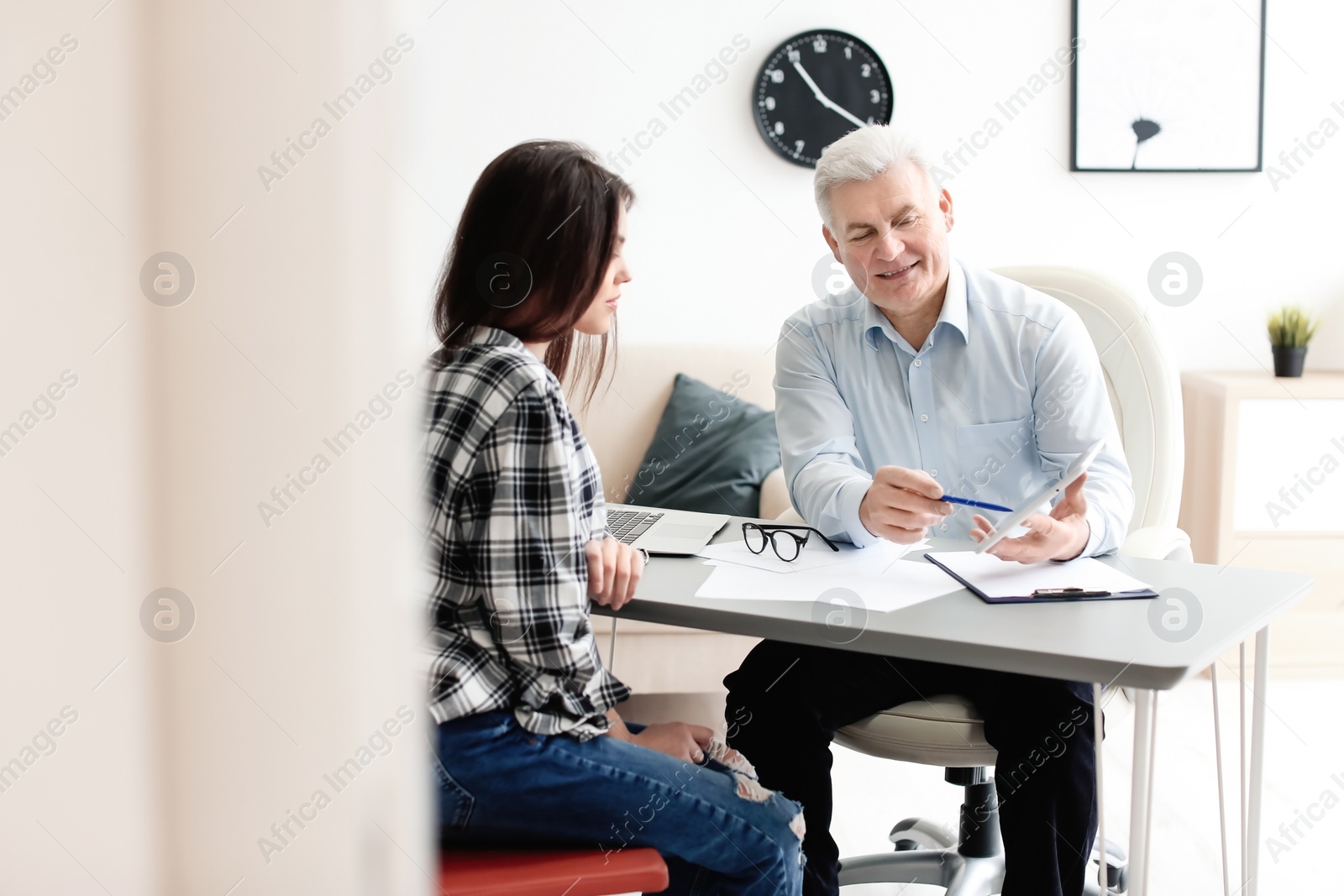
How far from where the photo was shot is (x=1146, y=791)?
3.52 feet

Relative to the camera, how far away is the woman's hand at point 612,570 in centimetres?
109

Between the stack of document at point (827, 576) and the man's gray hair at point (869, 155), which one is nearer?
the stack of document at point (827, 576)

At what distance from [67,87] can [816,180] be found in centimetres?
147

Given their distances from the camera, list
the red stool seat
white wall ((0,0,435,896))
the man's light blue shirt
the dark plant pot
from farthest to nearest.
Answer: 1. the dark plant pot
2. the man's light blue shirt
3. the red stool seat
4. white wall ((0,0,435,896))

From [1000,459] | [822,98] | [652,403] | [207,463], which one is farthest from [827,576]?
[822,98]

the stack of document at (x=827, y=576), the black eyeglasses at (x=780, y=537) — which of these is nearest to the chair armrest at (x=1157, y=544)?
the stack of document at (x=827, y=576)

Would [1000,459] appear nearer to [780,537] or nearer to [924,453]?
[924,453]

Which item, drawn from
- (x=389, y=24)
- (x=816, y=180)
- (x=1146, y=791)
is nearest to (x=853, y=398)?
(x=816, y=180)

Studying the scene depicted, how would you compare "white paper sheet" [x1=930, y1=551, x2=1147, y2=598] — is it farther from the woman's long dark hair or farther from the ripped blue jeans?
the woman's long dark hair

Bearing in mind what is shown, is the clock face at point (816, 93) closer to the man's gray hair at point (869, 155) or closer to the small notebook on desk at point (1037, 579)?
the man's gray hair at point (869, 155)

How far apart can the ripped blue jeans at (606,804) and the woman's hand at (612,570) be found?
166mm

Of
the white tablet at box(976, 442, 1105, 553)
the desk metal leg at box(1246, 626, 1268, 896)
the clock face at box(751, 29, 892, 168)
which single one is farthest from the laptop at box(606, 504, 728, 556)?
the clock face at box(751, 29, 892, 168)

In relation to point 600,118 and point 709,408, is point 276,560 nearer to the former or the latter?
point 709,408

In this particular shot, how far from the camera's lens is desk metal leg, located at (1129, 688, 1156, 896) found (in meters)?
1.07
